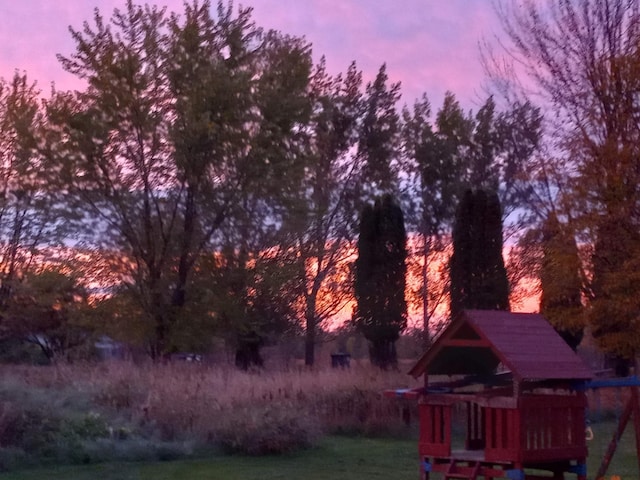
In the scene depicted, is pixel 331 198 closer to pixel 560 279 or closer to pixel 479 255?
pixel 479 255

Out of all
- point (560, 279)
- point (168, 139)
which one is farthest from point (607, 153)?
point (168, 139)

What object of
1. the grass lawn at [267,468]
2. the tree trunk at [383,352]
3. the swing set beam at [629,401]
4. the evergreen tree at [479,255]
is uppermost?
the evergreen tree at [479,255]

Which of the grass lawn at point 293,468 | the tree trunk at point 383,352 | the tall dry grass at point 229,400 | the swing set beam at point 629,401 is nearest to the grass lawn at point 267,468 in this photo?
the grass lawn at point 293,468

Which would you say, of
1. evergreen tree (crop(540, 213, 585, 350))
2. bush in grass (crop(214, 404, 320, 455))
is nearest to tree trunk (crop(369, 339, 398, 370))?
evergreen tree (crop(540, 213, 585, 350))

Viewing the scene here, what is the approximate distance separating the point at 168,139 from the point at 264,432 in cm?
1586

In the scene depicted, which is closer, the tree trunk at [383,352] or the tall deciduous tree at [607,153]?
the tall deciduous tree at [607,153]

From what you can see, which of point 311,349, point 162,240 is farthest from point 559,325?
point 311,349

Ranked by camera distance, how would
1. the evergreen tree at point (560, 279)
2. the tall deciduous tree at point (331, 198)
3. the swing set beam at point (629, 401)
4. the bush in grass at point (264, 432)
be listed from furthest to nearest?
1. the tall deciduous tree at point (331, 198)
2. the evergreen tree at point (560, 279)
3. the bush in grass at point (264, 432)
4. the swing set beam at point (629, 401)

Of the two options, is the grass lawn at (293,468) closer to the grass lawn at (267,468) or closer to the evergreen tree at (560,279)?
the grass lawn at (267,468)

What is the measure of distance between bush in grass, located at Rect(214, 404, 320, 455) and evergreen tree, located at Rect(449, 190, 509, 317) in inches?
611

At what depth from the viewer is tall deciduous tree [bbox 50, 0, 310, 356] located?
99.6 feet

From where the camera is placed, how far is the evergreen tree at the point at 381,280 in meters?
33.2

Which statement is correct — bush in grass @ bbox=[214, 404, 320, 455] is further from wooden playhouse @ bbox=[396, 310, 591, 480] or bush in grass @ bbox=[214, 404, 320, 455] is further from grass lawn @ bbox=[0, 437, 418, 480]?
wooden playhouse @ bbox=[396, 310, 591, 480]

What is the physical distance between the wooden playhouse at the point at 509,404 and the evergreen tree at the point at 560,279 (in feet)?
29.9
